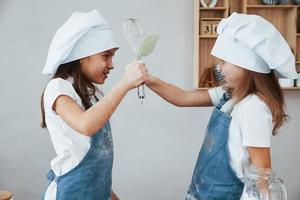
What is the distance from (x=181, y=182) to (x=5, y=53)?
1.13 metres

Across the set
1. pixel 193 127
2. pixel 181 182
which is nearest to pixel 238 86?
pixel 193 127

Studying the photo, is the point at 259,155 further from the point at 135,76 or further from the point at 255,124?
the point at 135,76

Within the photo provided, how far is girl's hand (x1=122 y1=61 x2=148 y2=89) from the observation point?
38.3 inches

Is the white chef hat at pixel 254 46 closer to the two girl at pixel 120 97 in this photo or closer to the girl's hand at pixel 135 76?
the two girl at pixel 120 97

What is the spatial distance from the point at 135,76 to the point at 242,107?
339 mm

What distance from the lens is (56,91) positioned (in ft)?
3.38

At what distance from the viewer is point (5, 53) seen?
1926mm

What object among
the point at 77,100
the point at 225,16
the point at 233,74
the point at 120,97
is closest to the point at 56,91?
the point at 77,100

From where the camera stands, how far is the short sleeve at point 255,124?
1045 millimetres

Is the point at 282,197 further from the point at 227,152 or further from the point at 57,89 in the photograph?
the point at 57,89

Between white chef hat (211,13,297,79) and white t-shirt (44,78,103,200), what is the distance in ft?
1.48

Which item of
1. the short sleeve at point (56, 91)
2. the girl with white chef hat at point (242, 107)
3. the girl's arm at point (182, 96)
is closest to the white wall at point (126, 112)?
the girl's arm at point (182, 96)

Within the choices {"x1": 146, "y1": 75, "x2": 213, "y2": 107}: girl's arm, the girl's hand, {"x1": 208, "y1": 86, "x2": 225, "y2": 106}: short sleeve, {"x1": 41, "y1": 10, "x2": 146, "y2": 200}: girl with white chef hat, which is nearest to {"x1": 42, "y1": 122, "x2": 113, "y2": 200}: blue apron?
{"x1": 41, "y1": 10, "x2": 146, "y2": 200}: girl with white chef hat

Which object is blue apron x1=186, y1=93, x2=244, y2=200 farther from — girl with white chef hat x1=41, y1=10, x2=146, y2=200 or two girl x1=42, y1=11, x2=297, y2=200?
girl with white chef hat x1=41, y1=10, x2=146, y2=200
